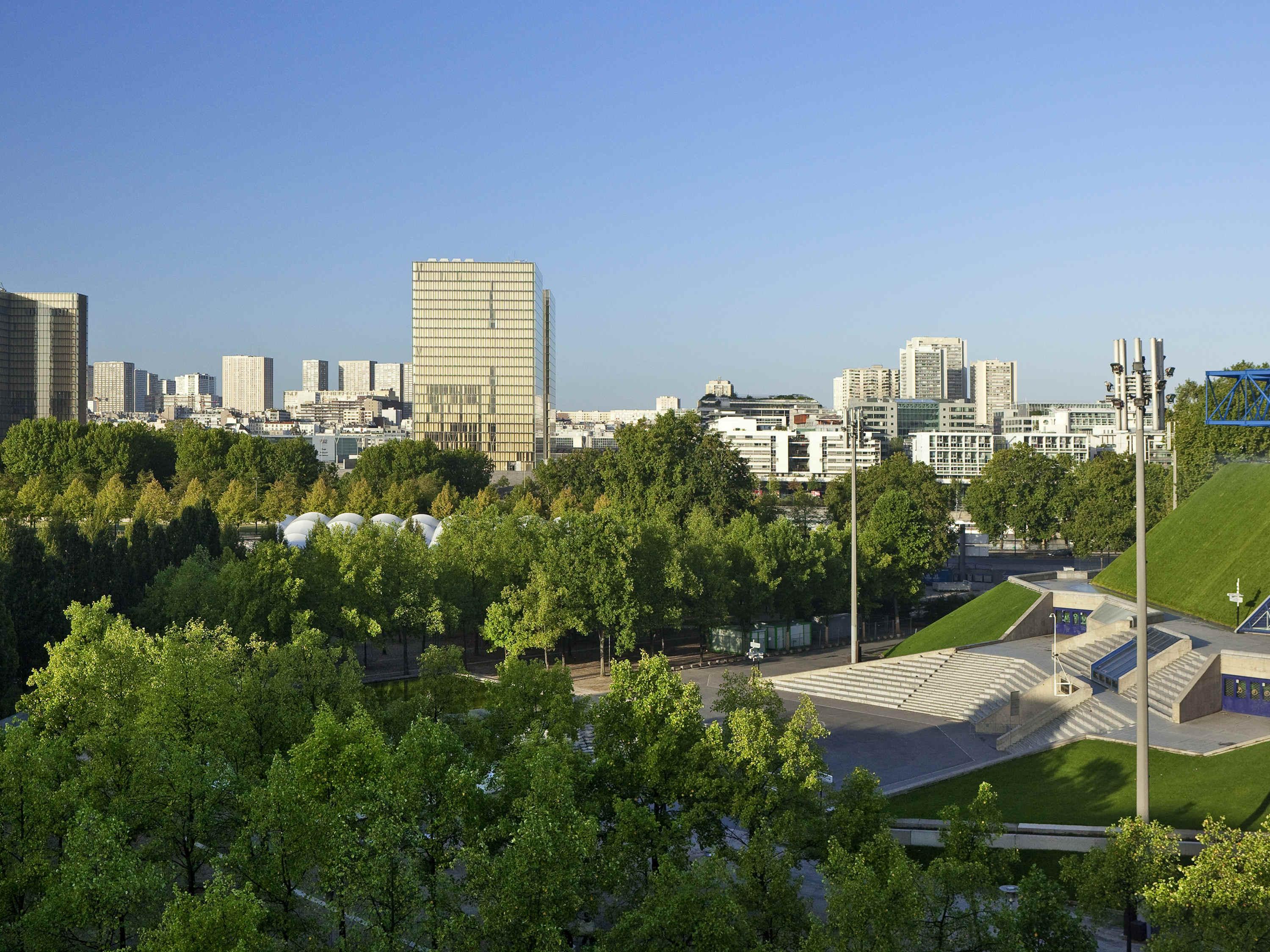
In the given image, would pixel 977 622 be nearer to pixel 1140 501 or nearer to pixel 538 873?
pixel 1140 501

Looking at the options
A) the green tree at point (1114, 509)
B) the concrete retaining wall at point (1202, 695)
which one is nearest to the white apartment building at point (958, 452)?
the green tree at point (1114, 509)

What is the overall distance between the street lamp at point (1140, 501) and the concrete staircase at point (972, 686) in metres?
14.9

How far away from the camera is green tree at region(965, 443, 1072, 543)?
84.8 meters

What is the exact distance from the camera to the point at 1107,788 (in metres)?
27.3

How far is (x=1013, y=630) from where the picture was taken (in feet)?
145

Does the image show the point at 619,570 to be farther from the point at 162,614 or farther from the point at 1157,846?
the point at 1157,846

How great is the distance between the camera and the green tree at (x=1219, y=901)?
15172 millimetres

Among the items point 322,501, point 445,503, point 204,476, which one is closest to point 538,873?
point 445,503

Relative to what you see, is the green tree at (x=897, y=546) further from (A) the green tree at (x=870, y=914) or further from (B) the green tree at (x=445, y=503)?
(A) the green tree at (x=870, y=914)

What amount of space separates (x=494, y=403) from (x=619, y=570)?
340 feet

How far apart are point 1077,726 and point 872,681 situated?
Result: 9831 mm

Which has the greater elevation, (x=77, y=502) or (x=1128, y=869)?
(x=77, y=502)

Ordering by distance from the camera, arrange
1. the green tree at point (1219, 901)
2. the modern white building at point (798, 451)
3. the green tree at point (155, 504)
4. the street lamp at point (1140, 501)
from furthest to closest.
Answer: the modern white building at point (798, 451) → the green tree at point (155, 504) → the street lamp at point (1140, 501) → the green tree at point (1219, 901)

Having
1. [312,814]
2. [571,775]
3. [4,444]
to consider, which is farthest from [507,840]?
[4,444]
